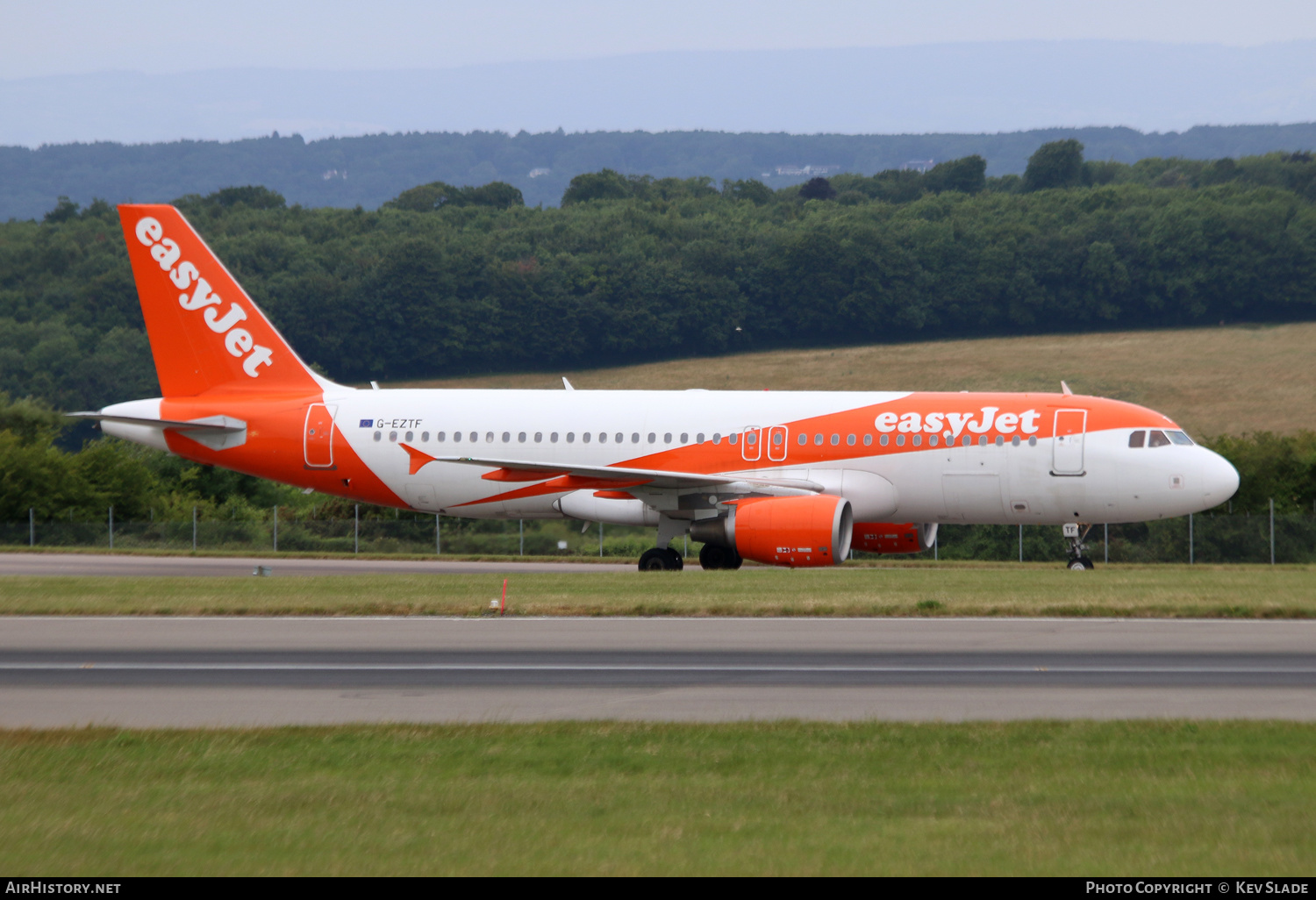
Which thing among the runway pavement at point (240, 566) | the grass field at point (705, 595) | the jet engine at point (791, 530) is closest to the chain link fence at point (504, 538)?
the runway pavement at point (240, 566)

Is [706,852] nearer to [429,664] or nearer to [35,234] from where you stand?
[429,664]

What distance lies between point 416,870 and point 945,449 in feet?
72.5

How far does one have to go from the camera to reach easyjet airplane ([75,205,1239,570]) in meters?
27.7

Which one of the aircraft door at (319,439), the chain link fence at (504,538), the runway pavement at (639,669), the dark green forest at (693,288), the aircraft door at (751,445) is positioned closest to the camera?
the runway pavement at (639,669)

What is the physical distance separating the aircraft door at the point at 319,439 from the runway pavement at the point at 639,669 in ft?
38.8

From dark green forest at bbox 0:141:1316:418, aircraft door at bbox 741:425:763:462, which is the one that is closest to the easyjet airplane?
aircraft door at bbox 741:425:763:462

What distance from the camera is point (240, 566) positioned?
33438 mm

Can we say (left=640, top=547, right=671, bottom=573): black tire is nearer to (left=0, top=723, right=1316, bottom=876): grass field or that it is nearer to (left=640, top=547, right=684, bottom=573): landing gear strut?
(left=640, top=547, right=684, bottom=573): landing gear strut

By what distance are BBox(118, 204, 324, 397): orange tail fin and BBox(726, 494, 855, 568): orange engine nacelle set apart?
1112 cm

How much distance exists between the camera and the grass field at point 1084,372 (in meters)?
77.5

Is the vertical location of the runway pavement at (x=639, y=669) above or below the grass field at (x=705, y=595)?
above

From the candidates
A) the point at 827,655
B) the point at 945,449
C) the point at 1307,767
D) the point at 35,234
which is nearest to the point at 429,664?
the point at 827,655

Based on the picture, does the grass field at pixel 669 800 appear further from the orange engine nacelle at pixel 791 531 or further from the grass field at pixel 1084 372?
the grass field at pixel 1084 372

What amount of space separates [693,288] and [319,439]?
2916 inches
